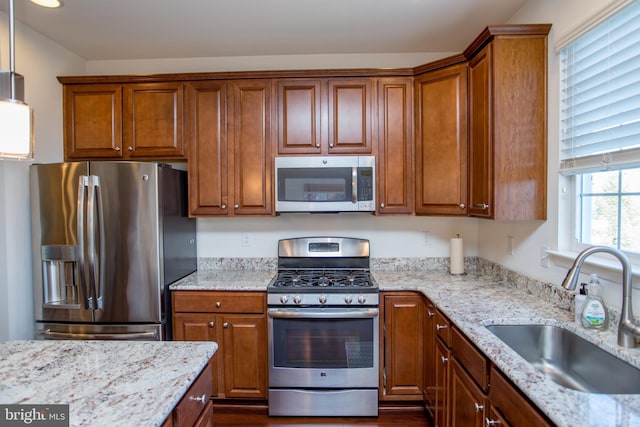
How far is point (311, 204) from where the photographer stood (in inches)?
101

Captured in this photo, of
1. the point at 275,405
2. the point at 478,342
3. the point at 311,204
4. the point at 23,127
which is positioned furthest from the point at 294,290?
the point at 23,127

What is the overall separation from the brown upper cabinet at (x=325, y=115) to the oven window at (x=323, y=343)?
125cm

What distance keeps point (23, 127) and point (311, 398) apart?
2.17m

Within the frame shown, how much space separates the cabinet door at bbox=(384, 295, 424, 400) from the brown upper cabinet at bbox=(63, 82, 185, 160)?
195cm

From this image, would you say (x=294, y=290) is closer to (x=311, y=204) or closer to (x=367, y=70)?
(x=311, y=204)

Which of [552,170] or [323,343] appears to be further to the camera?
[323,343]

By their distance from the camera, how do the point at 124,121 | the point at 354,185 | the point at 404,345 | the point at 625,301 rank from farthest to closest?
1. the point at 124,121
2. the point at 354,185
3. the point at 404,345
4. the point at 625,301

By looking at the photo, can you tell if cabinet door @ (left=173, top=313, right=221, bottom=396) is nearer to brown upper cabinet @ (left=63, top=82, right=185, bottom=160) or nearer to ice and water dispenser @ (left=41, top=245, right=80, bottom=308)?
ice and water dispenser @ (left=41, top=245, right=80, bottom=308)

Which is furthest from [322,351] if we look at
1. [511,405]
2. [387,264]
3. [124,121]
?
[124,121]

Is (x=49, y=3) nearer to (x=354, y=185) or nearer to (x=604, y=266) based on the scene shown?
(x=354, y=185)

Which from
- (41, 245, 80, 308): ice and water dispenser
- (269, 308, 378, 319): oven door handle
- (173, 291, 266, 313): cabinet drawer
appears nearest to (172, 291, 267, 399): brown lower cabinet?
(173, 291, 266, 313): cabinet drawer

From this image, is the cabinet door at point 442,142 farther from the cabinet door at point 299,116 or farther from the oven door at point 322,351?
the oven door at point 322,351

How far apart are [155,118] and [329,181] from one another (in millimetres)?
1421
